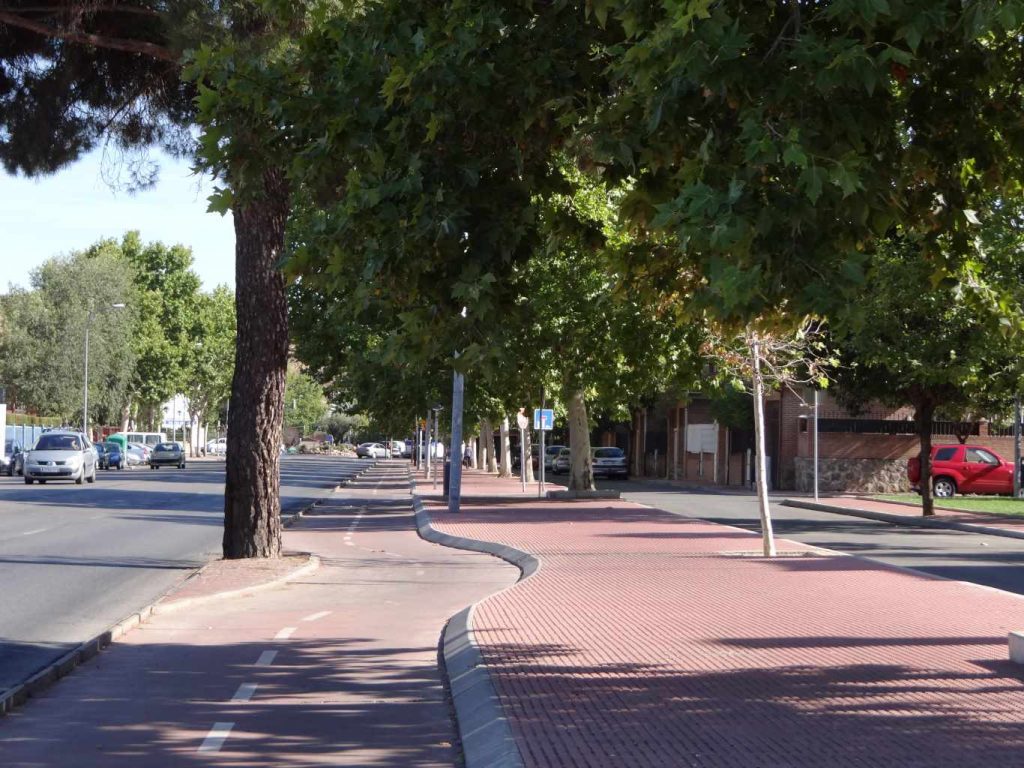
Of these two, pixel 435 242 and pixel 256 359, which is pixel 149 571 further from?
pixel 435 242

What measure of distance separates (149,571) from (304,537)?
7.45 meters

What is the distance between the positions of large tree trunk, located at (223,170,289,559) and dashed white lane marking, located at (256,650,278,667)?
22.0 feet

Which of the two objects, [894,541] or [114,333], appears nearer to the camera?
[894,541]

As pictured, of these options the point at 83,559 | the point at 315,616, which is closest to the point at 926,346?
the point at 83,559

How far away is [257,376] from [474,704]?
9.86 m

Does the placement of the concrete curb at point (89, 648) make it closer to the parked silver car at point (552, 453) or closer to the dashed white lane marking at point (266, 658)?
the dashed white lane marking at point (266, 658)

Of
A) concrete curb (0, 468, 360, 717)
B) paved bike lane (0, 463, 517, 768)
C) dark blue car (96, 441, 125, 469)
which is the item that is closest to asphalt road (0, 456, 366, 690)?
concrete curb (0, 468, 360, 717)

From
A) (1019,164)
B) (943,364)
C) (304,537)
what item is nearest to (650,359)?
(943,364)

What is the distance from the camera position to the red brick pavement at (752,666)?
698 cm

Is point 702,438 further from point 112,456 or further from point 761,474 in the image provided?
point 761,474

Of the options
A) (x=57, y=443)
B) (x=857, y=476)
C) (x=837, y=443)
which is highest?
(x=837, y=443)

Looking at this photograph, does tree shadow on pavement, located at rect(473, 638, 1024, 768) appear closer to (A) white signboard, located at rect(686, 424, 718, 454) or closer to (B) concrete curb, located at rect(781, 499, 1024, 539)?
(B) concrete curb, located at rect(781, 499, 1024, 539)

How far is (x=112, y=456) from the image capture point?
72625mm

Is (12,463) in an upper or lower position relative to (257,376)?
lower
